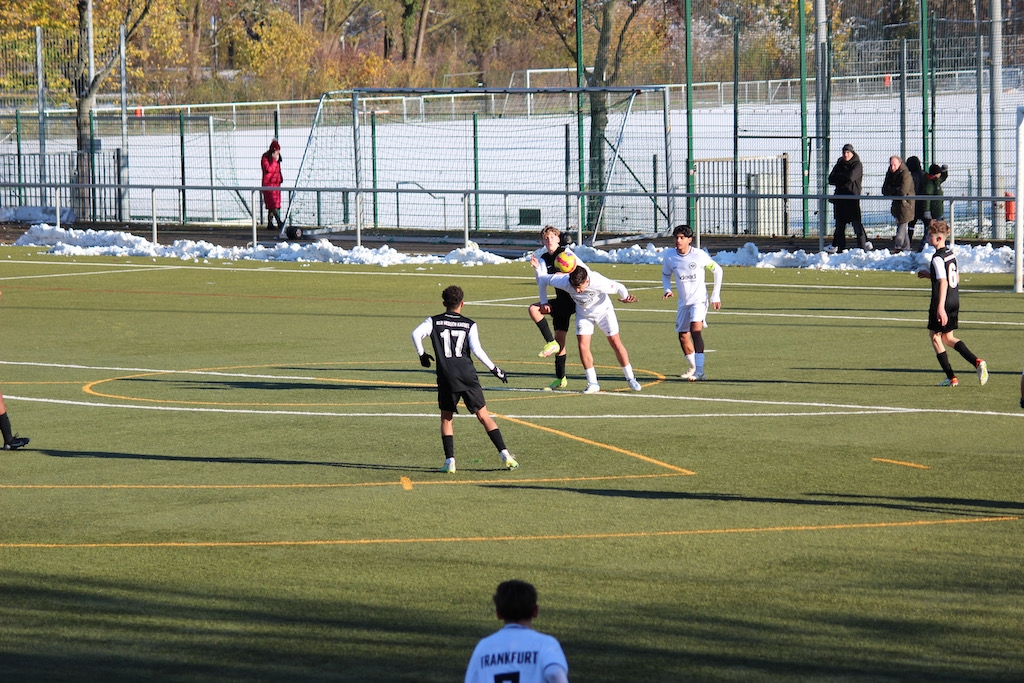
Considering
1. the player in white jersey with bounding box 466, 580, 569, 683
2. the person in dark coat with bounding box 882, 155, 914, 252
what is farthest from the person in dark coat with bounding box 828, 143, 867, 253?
the player in white jersey with bounding box 466, 580, 569, 683

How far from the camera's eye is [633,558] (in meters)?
9.06

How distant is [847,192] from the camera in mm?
29266

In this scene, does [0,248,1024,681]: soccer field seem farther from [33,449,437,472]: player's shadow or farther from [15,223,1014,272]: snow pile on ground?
[15,223,1014,272]: snow pile on ground

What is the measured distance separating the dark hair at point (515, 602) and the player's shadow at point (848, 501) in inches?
228

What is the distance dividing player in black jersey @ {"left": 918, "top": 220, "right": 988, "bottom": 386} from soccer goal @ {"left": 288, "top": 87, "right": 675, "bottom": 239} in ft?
53.0

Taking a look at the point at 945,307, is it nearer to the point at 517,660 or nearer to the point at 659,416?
the point at 659,416

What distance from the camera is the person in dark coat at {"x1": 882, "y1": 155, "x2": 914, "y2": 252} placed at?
28797mm

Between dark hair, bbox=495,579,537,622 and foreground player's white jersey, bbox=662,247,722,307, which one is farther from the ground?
foreground player's white jersey, bbox=662,247,722,307

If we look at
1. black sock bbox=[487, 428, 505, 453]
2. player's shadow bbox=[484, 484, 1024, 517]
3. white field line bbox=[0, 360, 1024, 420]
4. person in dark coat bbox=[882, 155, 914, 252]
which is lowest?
player's shadow bbox=[484, 484, 1024, 517]

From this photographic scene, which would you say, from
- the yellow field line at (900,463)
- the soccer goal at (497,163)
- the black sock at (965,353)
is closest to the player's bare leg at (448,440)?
the yellow field line at (900,463)

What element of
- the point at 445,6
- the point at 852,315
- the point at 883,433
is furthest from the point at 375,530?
the point at 445,6

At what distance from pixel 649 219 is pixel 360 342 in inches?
655

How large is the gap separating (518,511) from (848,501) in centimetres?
228

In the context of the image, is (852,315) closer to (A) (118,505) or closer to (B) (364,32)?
(A) (118,505)
